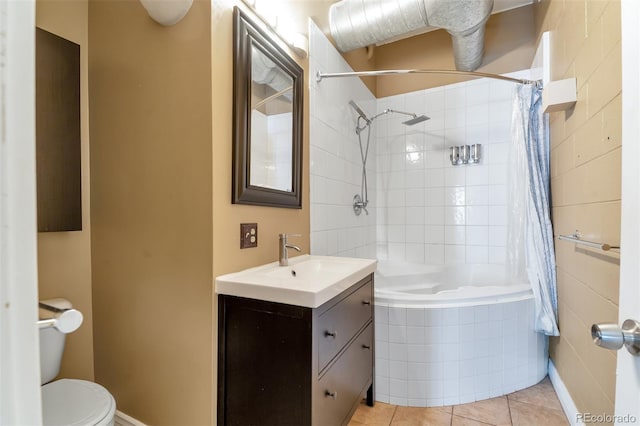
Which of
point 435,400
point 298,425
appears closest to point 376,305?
point 435,400

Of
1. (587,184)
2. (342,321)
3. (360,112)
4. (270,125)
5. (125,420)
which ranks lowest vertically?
(125,420)

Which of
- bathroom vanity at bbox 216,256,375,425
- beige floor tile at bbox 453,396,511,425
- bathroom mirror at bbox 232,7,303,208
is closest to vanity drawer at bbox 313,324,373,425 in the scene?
bathroom vanity at bbox 216,256,375,425

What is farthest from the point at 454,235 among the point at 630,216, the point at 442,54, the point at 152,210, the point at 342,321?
the point at 152,210

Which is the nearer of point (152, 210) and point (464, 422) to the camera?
point (152, 210)

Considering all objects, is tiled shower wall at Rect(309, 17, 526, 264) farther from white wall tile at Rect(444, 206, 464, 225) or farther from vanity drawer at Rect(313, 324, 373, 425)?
vanity drawer at Rect(313, 324, 373, 425)

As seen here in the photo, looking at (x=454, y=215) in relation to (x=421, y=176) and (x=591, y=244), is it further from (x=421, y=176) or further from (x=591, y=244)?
(x=591, y=244)

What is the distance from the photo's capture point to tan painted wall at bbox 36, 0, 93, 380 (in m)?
1.39

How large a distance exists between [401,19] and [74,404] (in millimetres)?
2656

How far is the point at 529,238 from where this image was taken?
208 cm

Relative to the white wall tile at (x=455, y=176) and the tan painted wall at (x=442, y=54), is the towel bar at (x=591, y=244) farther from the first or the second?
the tan painted wall at (x=442, y=54)

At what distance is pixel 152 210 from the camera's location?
4.50 ft

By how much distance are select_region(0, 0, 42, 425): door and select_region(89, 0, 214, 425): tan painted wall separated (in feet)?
3.01

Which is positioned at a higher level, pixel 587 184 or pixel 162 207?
pixel 587 184

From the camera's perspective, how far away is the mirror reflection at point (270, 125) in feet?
4.90
